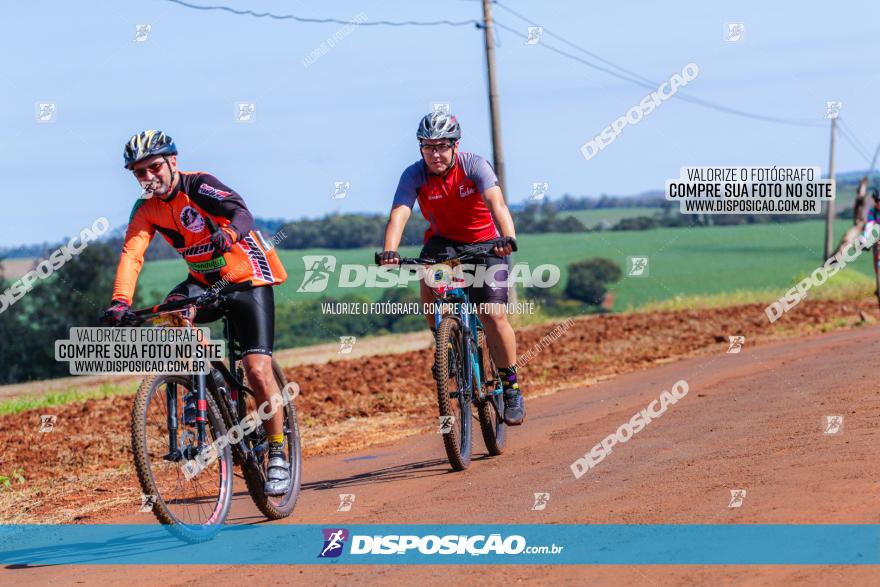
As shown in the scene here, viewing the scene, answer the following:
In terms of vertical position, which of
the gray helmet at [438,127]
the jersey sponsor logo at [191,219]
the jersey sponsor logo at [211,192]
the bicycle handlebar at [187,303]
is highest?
the gray helmet at [438,127]

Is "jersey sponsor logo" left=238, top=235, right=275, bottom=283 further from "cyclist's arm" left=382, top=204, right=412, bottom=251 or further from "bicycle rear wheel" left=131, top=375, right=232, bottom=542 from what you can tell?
"cyclist's arm" left=382, top=204, right=412, bottom=251

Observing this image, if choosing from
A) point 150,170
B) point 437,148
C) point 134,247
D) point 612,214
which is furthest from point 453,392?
point 612,214

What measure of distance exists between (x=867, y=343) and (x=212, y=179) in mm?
10353

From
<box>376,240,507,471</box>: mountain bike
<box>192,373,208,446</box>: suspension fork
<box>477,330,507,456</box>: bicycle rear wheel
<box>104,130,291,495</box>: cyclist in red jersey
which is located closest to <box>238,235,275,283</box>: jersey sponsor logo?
<box>104,130,291,495</box>: cyclist in red jersey

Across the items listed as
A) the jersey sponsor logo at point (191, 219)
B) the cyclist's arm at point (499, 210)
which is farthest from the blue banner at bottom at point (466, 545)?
the cyclist's arm at point (499, 210)

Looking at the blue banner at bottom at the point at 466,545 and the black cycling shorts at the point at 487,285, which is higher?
the black cycling shorts at the point at 487,285

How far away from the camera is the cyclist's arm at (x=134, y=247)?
23.9 ft

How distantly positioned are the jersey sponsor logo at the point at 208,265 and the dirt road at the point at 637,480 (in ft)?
5.74

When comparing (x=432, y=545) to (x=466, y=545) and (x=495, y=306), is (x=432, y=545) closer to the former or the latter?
(x=466, y=545)

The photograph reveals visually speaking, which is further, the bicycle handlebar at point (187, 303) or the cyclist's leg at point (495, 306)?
the cyclist's leg at point (495, 306)

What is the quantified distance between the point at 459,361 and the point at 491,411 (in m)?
0.71

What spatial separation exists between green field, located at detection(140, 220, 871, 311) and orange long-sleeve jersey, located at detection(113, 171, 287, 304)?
38390 millimetres

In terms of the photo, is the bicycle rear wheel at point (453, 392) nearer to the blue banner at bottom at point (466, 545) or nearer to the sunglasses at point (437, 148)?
the sunglasses at point (437, 148)

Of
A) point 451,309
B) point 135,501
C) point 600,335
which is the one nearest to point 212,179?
point 451,309
